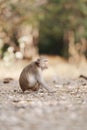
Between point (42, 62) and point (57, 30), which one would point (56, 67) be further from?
point (42, 62)

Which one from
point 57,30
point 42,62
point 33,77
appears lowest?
point 57,30

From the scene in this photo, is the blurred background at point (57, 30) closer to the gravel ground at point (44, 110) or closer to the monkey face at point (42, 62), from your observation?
the monkey face at point (42, 62)

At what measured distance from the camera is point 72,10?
2702 cm

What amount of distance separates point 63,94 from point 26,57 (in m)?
18.0

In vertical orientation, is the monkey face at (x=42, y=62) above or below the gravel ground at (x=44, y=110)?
above

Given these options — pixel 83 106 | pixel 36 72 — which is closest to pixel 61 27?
pixel 36 72

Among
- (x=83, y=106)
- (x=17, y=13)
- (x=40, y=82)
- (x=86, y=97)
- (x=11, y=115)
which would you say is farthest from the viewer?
(x=17, y=13)

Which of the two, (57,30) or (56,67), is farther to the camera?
(57,30)

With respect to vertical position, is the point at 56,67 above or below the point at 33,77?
below

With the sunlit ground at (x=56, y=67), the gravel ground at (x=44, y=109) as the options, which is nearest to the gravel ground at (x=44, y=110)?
the gravel ground at (x=44, y=109)

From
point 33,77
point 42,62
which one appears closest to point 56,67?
point 33,77

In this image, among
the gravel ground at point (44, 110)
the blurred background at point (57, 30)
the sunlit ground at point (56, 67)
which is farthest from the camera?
the blurred background at point (57, 30)

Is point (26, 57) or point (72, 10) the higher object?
point (72, 10)

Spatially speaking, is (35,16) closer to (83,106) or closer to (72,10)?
(72,10)
